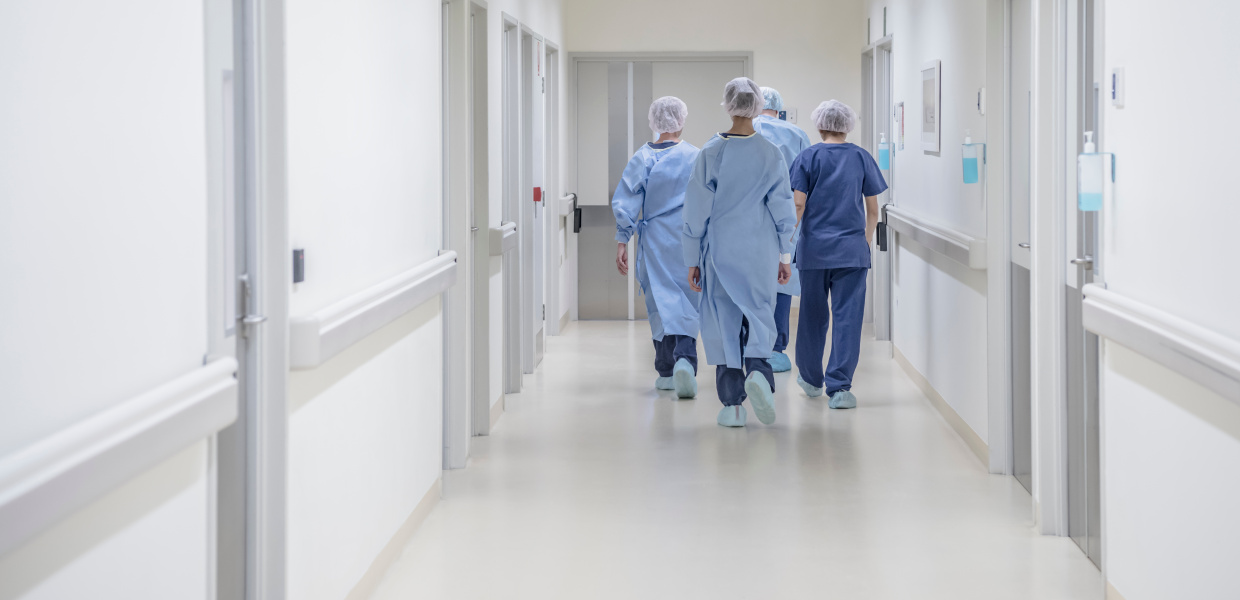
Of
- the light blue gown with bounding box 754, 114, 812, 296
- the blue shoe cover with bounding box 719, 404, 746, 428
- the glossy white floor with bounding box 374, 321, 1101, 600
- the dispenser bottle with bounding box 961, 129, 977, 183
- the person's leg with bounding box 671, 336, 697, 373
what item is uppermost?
the light blue gown with bounding box 754, 114, 812, 296

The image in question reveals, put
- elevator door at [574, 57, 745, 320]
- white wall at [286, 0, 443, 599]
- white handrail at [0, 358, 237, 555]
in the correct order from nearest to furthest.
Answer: white handrail at [0, 358, 237, 555] → white wall at [286, 0, 443, 599] → elevator door at [574, 57, 745, 320]

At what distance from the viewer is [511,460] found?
16.2 ft

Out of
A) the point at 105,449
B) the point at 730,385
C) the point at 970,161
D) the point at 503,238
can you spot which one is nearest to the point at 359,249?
the point at 105,449

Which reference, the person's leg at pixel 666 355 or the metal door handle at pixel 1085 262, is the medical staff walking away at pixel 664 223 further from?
the metal door handle at pixel 1085 262

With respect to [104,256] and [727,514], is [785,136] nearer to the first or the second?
[727,514]

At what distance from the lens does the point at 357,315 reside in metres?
2.83

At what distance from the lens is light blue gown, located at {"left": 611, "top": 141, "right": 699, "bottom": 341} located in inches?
247

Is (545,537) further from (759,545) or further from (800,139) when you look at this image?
(800,139)

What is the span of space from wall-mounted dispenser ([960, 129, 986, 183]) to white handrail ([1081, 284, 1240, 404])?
1.72 metres

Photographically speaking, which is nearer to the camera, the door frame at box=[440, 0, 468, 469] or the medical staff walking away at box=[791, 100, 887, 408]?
the door frame at box=[440, 0, 468, 469]

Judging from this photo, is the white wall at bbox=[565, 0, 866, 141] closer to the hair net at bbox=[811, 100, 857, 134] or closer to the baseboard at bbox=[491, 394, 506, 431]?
the hair net at bbox=[811, 100, 857, 134]

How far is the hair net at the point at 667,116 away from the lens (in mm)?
6406

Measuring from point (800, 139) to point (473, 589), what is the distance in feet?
13.4

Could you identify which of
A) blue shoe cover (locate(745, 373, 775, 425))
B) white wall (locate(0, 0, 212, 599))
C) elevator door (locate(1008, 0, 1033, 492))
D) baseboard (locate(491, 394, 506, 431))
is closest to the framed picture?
elevator door (locate(1008, 0, 1033, 492))
